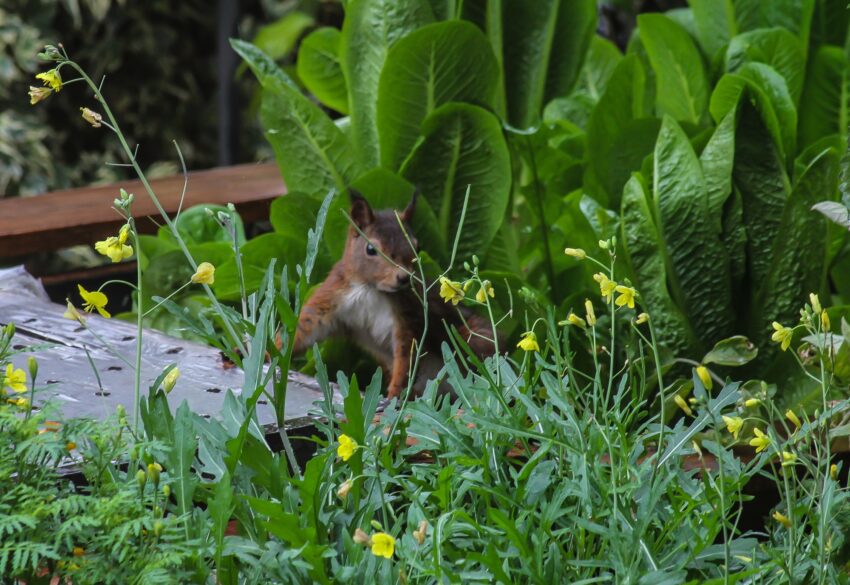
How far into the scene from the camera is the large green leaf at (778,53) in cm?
233

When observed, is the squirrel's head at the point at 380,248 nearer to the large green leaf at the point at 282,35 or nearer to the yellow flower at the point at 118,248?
the yellow flower at the point at 118,248

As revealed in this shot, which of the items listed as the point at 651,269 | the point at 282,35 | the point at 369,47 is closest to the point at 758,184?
the point at 651,269

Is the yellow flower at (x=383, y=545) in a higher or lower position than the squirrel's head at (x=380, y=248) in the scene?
higher

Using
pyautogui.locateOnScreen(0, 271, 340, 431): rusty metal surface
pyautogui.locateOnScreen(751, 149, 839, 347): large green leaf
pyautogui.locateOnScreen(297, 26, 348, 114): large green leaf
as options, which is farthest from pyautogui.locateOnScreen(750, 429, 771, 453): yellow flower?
pyautogui.locateOnScreen(297, 26, 348, 114): large green leaf

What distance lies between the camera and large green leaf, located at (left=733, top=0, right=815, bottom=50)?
8.38ft

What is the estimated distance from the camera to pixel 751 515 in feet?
5.52

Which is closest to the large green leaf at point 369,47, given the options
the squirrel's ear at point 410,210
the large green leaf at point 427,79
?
the large green leaf at point 427,79

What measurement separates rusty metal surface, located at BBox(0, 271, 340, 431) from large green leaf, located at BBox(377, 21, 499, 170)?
24.7 inches

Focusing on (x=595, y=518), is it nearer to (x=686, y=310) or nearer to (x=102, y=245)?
(x=102, y=245)

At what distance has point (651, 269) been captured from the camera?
194cm

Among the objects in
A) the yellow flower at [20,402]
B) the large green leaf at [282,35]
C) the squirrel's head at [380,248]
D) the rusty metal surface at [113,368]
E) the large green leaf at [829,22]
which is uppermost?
the large green leaf at [829,22]

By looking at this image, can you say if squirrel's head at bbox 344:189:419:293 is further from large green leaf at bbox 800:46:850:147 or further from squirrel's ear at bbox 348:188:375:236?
large green leaf at bbox 800:46:850:147

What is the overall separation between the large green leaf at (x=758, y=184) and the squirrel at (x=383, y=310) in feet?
1.68

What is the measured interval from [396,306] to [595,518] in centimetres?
93
